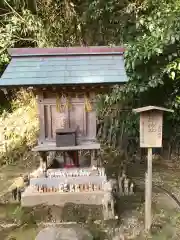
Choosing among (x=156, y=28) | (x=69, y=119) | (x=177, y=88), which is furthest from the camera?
(x=177, y=88)

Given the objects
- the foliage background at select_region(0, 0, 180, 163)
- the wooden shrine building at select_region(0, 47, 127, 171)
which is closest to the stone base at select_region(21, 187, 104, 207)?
the wooden shrine building at select_region(0, 47, 127, 171)

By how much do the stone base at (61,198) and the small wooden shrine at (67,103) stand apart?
0.02 meters

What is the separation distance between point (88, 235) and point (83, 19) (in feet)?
22.8

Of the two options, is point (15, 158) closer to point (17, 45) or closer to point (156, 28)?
point (17, 45)

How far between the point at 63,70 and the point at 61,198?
7.71 feet

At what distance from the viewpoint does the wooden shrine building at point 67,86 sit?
5.55 metres

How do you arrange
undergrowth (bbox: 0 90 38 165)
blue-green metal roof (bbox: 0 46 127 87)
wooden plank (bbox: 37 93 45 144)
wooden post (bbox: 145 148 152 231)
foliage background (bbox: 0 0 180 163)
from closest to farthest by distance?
1. wooden post (bbox: 145 148 152 231)
2. blue-green metal roof (bbox: 0 46 127 87)
3. wooden plank (bbox: 37 93 45 144)
4. foliage background (bbox: 0 0 180 163)
5. undergrowth (bbox: 0 90 38 165)

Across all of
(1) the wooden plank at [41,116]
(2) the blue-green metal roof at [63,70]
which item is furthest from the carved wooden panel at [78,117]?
(2) the blue-green metal roof at [63,70]

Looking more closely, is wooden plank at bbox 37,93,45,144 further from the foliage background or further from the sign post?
the foliage background

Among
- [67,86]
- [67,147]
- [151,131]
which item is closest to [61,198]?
[67,147]

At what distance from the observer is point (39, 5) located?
10.6 meters

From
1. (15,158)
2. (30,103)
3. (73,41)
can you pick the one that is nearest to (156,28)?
(73,41)

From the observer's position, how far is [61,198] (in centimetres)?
572

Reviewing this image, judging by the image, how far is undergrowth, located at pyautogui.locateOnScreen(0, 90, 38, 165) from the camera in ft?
32.0
